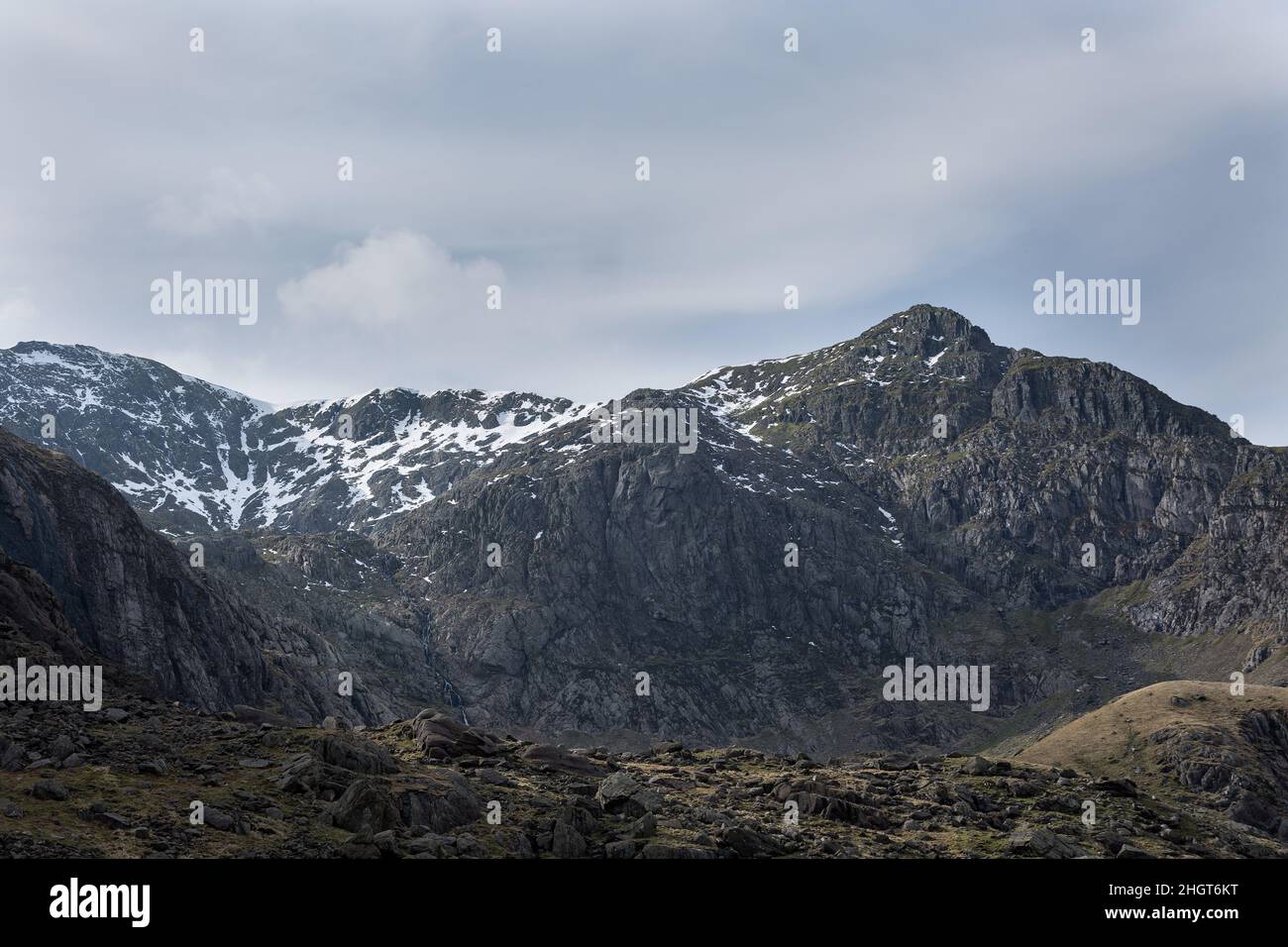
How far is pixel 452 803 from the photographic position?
6381cm

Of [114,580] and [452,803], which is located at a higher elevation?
[114,580]

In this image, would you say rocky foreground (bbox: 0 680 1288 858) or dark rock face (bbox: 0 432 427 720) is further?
dark rock face (bbox: 0 432 427 720)

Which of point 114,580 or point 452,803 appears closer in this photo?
point 452,803

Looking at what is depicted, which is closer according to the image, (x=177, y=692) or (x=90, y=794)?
(x=90, y=794)

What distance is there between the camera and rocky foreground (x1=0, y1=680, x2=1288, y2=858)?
174ft

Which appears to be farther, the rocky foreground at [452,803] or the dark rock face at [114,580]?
the dark rock face at [114,580]

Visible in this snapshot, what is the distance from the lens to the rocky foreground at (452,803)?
174 ft
